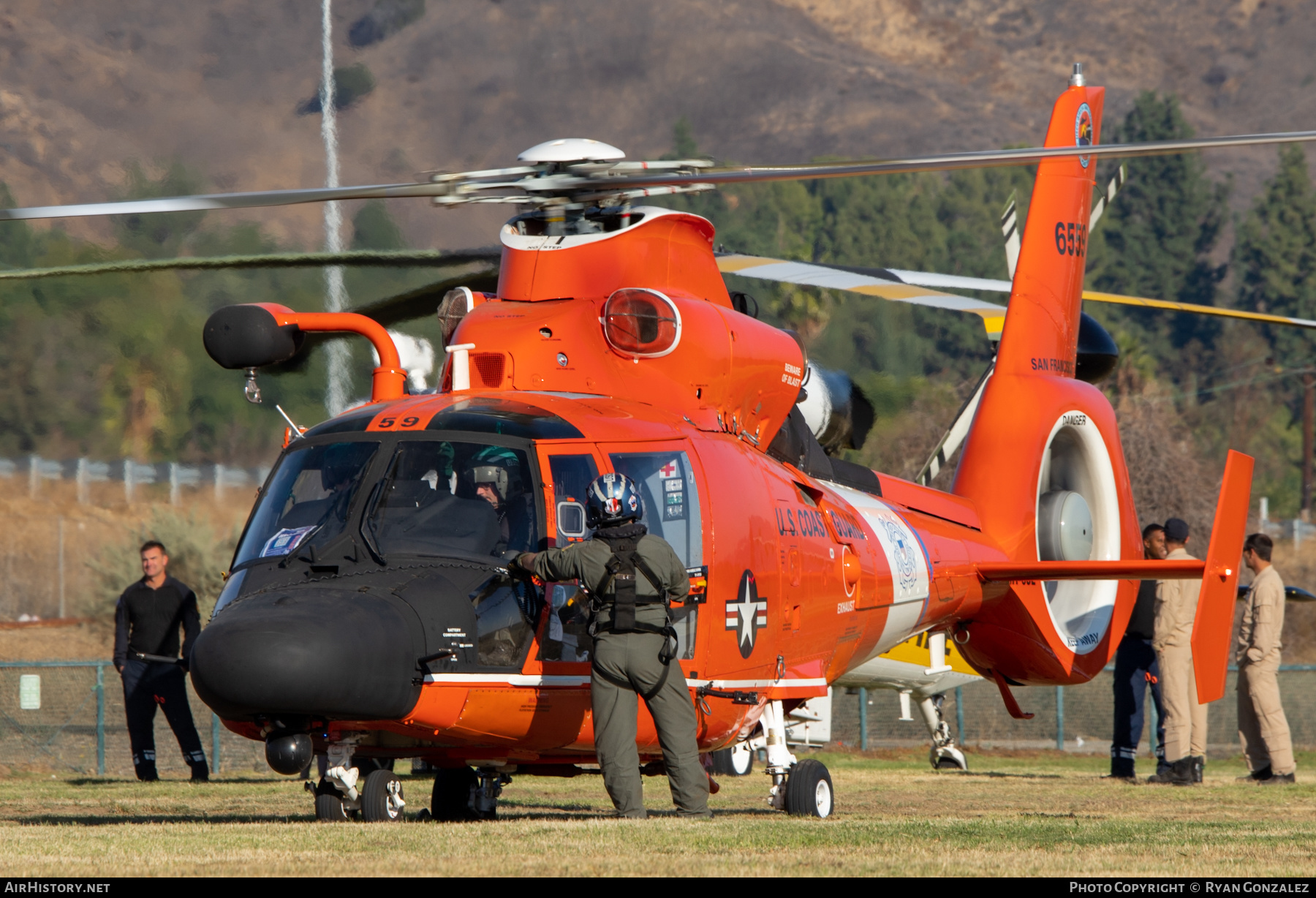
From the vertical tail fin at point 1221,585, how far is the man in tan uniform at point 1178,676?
4.01 meters

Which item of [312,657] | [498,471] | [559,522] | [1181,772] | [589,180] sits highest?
[589,180]

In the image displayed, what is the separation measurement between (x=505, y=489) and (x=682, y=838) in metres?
2.31

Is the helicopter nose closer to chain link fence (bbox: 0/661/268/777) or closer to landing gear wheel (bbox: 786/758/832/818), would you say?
landing gear wheel (bbox: 786/758/832/818)

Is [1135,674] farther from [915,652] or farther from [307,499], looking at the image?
[307,499]

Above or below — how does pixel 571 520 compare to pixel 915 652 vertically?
above

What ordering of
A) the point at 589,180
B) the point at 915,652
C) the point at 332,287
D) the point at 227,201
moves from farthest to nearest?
the point at 332,287 → the point at 915,652 → the point at 589,180 → the point at 227,201

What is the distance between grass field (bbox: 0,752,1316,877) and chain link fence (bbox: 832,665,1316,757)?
935cm

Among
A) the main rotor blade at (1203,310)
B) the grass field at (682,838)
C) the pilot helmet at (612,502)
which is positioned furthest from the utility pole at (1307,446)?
the pilot helmet at (612,502)

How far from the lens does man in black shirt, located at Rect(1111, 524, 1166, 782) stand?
16797 millimetres

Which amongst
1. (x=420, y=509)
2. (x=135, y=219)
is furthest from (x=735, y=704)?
(x=135, y=219)

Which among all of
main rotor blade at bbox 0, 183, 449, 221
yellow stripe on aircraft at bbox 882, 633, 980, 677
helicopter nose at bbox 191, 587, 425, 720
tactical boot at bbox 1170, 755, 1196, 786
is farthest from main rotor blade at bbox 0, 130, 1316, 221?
tactical boot at bbox 1170, 755, 1196, 786

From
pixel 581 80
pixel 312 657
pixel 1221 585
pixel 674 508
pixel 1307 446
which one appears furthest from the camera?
pixel 581 80

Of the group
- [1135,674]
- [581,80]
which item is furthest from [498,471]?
[581,80]

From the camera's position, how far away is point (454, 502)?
952 centimetres
